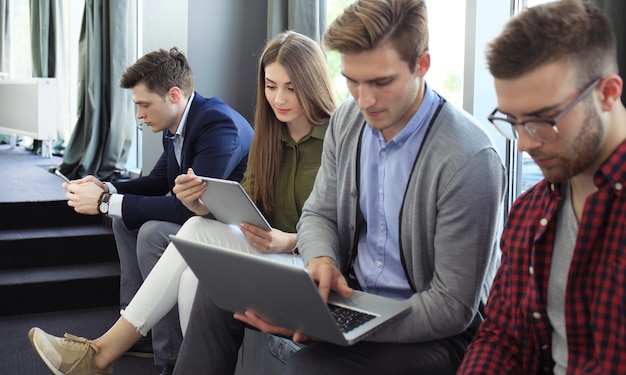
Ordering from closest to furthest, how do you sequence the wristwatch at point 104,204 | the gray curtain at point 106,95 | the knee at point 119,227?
the wristwatch at point 104,204 → the knee at point 119,227 → the gray curtain at point 106,95

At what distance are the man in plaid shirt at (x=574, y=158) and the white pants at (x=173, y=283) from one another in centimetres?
119

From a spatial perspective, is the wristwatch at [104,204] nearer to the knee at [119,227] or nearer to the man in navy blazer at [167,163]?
the man in navy blazer at [167,163]

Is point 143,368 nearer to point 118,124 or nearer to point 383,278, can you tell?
point 383,278

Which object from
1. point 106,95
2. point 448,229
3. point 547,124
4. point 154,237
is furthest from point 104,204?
point 106,95

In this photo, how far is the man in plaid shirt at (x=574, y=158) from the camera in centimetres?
116

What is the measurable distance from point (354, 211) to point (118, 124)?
12.0ft

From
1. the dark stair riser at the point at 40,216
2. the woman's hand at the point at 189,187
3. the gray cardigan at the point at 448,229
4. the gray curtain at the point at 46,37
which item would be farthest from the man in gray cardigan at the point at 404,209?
the gray curtain at the point at 46,37

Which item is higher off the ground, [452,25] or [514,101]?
[452,25]

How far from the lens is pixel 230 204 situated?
214cm

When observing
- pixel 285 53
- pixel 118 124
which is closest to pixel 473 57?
pixel 285 53

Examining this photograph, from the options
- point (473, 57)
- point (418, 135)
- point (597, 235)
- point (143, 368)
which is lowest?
point (143, 368)

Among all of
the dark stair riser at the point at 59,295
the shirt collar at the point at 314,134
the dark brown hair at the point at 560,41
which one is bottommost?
the dark stair riser at the point at 59,295

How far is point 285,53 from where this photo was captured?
2273mm

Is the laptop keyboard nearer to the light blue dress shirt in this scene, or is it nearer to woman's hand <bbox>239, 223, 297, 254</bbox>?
the light blue dress shirt
